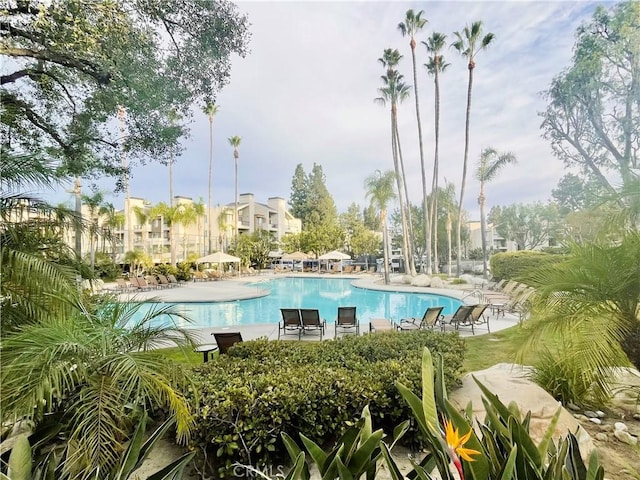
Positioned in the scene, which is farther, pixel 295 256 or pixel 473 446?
pixel 295 256

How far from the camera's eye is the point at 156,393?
1984 millimetres

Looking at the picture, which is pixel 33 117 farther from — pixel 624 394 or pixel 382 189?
pixel 382 189

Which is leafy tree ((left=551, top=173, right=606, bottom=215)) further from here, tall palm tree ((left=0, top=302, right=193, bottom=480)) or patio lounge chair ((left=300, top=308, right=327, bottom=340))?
tall palm tree ((left=0, top=302, right=193, bottom=480))

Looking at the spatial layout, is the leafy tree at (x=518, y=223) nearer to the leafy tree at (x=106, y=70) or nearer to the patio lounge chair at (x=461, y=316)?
the patio lounge chair at (x=461, y=316)

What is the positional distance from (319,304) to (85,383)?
436 inches

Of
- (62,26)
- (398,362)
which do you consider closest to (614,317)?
(398,362)

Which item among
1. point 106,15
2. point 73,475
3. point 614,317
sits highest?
point 106,15

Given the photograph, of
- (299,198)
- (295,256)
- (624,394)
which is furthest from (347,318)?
(299,198)

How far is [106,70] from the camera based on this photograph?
13.6 feet

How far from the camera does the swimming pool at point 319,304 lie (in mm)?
9406

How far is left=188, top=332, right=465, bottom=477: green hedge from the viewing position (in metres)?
2.27

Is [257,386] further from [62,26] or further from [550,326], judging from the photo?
[62,26]

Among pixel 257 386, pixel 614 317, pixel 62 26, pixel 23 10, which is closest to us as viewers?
pixel 257 386

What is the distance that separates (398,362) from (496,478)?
1.93 metres
